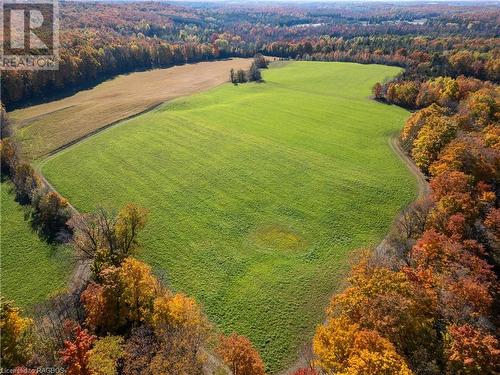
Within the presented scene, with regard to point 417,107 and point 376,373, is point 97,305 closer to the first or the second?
point 376,373

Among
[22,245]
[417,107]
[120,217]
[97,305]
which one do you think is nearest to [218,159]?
[120,217]

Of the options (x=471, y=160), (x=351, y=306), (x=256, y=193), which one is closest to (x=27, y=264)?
(x=256, y=193)

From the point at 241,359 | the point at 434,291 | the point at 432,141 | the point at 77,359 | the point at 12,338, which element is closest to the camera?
the point at 77,359

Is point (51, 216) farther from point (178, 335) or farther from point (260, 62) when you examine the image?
point (260, 62)

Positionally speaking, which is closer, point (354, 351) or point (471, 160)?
point (354, 351)

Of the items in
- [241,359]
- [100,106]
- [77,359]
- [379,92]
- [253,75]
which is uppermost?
[379,92]

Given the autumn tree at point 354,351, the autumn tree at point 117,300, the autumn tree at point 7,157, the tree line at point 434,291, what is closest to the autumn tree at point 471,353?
the tree line at point 434,291

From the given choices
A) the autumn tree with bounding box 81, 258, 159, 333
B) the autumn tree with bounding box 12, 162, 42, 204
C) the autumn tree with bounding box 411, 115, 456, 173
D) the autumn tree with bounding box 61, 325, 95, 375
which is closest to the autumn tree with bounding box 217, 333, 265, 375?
the autumn tree with bounding box 81, 258, 159, 333

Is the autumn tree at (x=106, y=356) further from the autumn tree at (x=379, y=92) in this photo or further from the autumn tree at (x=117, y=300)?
the autumn tree at (x=379, y=92)
